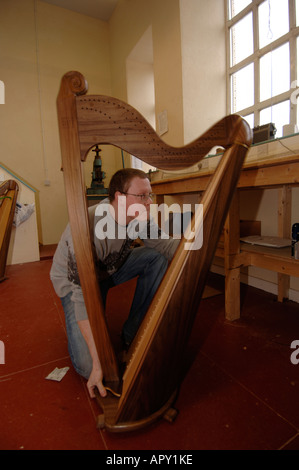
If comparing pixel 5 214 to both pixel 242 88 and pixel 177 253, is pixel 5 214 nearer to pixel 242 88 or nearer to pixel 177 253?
pixel 177 253

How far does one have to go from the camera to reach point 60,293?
40.6 inches

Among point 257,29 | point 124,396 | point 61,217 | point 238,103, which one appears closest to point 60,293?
point 124,396

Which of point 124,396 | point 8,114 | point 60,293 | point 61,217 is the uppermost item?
point 8,114

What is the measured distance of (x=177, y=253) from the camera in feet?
2.36

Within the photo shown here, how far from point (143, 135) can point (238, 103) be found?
2.27m

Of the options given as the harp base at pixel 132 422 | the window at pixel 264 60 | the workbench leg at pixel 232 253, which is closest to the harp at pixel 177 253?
the harp base at pixel 132 422

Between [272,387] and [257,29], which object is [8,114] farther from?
[272,387]

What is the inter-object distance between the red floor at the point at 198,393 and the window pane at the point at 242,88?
185cm

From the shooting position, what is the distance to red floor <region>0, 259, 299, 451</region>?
71cm

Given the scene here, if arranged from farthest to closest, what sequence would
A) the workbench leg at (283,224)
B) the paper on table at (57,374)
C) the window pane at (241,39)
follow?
the window pane at (241,39) → the workbench leg at (283,224) → the paper on table at (57,374)

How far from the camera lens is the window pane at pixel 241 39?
7.29ft

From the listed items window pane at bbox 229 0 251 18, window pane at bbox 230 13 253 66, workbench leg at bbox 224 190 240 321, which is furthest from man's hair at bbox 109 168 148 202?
window pane at bbox 229 0 251 18

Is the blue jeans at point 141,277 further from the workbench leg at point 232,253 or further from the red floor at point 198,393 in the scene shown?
the workbench leg at point 232,253

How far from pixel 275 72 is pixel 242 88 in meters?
0.43
